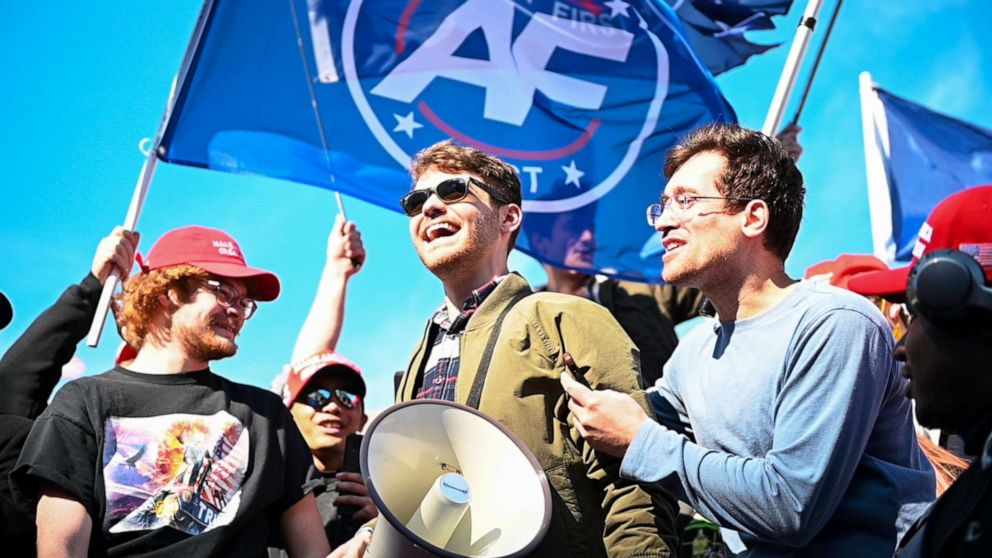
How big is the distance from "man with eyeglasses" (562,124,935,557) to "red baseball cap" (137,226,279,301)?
1.70m

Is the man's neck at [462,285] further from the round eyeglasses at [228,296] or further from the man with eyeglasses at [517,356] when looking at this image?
the round eyeglasses at [228,296]

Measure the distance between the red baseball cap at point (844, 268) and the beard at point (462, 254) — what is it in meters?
2.03

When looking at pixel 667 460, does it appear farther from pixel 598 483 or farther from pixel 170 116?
pixel 170 116

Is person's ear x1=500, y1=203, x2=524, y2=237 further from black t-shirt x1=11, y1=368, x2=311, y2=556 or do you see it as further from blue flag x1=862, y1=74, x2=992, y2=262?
blue flag x1=862, y1=74, x2=992, y2=262

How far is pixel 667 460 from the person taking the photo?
282 cm

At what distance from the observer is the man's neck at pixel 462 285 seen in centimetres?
380

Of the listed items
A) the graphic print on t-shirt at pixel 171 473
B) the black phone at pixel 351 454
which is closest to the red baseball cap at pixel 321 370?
the black phone at pixel 351 454

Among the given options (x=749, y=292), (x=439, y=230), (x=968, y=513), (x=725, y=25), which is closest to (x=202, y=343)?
(x=439, y=230)

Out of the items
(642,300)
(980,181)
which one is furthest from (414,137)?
(980,181)

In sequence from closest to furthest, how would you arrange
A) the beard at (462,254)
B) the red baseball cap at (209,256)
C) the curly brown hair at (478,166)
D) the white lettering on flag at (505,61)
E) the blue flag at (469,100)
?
the beard at (462,254), the curly brown hair at (478,166), the red baseball cap at (209,256), the blue flag at (469,100), the white lettering on flag at (505,61)

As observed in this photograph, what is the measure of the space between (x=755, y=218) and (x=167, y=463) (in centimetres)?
205

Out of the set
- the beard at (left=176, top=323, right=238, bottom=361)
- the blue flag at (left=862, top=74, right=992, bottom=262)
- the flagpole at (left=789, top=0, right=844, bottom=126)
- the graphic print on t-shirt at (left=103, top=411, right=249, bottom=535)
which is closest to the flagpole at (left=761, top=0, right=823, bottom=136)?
the flagpole at (left=789, top=0, right=844, bottom=126)

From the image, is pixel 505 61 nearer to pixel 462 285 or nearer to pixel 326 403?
pixel 326 403

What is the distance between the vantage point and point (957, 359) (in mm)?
2230
